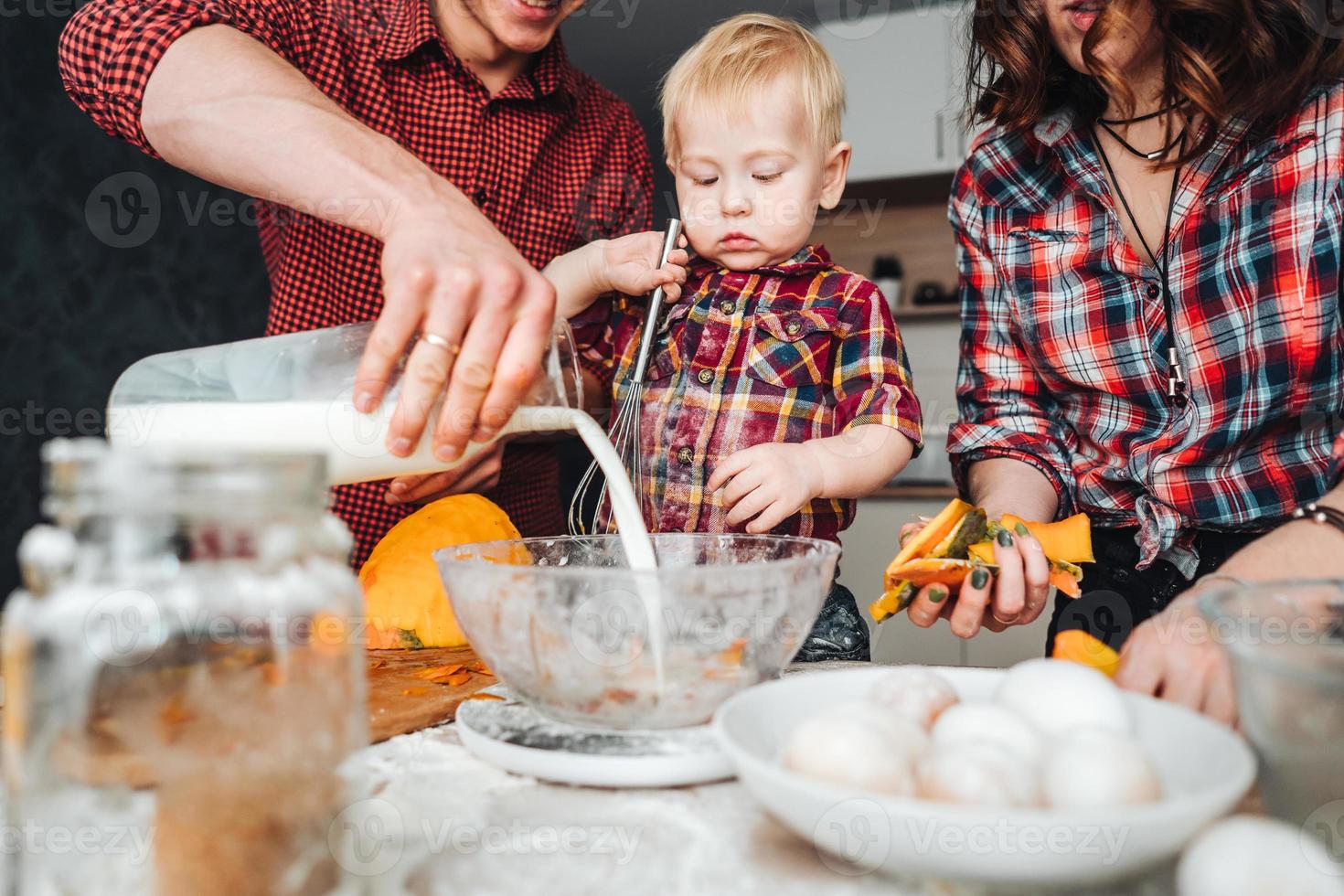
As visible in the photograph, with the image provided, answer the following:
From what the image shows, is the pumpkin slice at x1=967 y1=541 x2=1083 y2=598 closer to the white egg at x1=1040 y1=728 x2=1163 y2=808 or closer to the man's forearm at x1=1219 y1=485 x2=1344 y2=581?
the man's forearm at x1=1219 y1=485 x2=1344 y2=581

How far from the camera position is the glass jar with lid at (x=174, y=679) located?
1.32ft

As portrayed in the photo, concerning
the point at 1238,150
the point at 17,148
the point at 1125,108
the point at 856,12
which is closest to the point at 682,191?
the point at 1125,108

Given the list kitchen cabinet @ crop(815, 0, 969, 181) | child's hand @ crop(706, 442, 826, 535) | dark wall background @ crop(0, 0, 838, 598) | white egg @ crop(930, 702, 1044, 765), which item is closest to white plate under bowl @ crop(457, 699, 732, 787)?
white egg @ crop(930, 702, 1044, 765)

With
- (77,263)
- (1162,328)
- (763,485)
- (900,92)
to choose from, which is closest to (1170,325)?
(1162,328)

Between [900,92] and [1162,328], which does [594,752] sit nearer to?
[1162,328]

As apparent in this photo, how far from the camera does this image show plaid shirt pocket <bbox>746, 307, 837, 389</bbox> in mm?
1327

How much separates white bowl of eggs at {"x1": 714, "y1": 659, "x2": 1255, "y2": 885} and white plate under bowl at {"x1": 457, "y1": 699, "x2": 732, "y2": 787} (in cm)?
6

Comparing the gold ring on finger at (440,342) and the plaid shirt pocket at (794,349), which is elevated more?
the plaid shirt pocket at (794,349)

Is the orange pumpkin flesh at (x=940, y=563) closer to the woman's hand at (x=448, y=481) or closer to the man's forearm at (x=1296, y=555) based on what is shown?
the man's forearm at (x=1296, y=555)

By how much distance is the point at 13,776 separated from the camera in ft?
1.40

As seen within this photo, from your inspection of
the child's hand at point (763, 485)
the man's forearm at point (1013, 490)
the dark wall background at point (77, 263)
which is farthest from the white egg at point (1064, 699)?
the dark wall background at point (77, 263)

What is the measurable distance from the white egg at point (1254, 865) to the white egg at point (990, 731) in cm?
8

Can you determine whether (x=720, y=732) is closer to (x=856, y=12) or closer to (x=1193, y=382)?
(x=1193, y=382)

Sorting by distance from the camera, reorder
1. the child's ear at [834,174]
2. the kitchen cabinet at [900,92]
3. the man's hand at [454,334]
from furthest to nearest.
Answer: the kitchen cabinet at [900,92] → the child's ear at [834,174] → the man's hand at [454,334]
